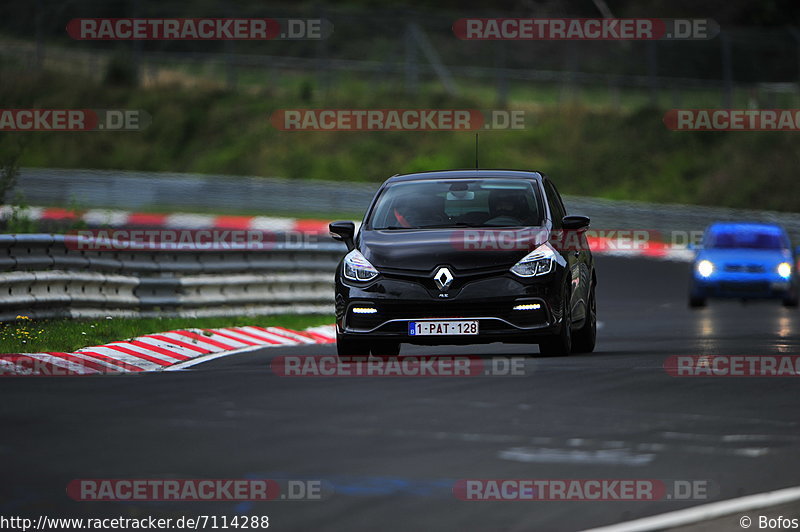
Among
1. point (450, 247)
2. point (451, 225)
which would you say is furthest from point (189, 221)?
point (450, 247)

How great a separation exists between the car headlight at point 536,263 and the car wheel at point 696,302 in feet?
39.9

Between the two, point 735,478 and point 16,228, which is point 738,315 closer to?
point 16,228

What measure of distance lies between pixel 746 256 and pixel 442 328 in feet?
43.2

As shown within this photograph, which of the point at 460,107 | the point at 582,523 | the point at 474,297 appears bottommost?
the point at 582,523

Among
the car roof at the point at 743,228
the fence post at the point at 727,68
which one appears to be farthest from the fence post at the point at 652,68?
the car roof at the point at 743,228

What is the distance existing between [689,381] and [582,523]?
559 cm

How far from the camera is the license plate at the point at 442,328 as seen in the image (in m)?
13.5

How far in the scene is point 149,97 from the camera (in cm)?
6066

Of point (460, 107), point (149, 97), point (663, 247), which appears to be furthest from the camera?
point (149, 97)

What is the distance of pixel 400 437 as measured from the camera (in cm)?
948

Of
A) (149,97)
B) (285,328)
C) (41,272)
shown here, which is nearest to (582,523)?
(41,272)

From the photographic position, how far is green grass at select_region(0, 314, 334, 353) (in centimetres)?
1496

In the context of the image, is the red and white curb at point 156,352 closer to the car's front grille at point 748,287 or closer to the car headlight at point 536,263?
the car headlight at point 536,263

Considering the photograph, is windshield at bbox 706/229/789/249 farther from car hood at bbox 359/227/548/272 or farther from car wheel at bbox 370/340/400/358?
car hood at bbox 359/227/548/272
